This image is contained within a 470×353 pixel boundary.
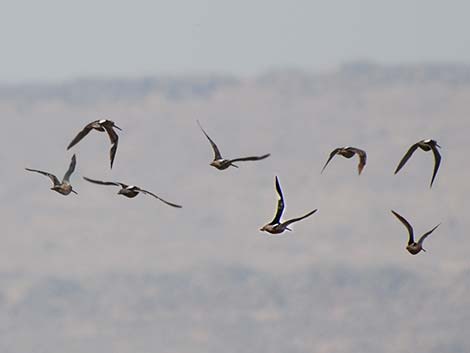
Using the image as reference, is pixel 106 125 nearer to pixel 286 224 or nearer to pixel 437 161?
pixel 286 224

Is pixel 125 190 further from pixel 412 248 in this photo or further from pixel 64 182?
pixel 412 248

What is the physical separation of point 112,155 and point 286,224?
562 centimetres

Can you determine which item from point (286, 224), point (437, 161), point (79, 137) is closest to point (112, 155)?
point (79, 137)

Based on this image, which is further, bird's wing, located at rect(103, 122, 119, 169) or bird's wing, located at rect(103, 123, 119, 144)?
bird's wing, located at rect(103, 123, 119, 144)

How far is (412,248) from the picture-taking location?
64000 mm

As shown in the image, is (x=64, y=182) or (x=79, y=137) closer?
(x=79, y=137)

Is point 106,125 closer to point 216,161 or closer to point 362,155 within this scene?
point 216,161

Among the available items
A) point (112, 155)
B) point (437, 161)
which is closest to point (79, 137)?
point (112, 155)

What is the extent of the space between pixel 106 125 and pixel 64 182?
2.95m

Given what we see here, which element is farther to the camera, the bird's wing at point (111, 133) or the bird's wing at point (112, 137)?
the bird's wing at point (111, 133)

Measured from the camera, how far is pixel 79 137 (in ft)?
199

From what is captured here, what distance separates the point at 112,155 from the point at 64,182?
4.18 m

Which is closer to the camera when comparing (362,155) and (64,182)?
(362,155)

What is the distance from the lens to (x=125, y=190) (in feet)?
201
